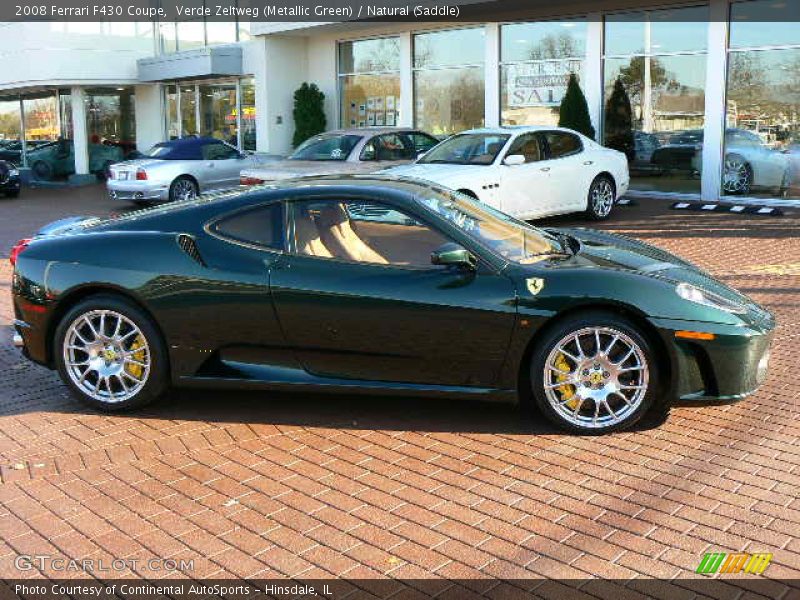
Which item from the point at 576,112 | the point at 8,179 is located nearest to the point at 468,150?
the point at 576,112

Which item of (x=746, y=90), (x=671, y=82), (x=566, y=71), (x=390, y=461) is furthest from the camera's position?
(x=566, y=71)

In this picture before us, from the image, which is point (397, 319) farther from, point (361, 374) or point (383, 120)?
point (383, 120)

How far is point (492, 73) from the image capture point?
20.1 m

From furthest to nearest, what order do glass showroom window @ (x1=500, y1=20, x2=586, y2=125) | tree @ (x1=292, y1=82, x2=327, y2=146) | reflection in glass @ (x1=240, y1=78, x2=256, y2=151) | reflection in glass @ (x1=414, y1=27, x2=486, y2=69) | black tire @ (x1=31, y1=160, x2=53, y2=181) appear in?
black tire @ (x1=31, y1=160, x2=53, y2=181) → reflection in glass @ (x1=240, y1=78, x2=256, y2=151) → tree @ (x1=292, y1=82, x2=327, y2=146) → reflection in glass @ (x1=414, y1=27, x2=486, y2=69) → glass showroom window @ (x1=500, y1=20, x2=586, y2=125)

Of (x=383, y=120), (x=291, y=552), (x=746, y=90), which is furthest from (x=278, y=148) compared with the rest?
(x=291, y=552)

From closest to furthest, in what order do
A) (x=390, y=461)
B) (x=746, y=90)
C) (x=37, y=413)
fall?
(x=390, y=461) < (x=37, y=413) < (x=746, y=90)

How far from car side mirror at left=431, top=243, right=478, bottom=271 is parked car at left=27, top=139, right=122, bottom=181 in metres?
26.4

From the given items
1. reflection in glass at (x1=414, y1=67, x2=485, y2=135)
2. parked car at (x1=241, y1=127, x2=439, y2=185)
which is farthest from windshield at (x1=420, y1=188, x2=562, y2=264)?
reflection in glass at (x1=414, y1=67, x2=485, y2=135)

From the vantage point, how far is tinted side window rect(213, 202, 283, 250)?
554 centimetres

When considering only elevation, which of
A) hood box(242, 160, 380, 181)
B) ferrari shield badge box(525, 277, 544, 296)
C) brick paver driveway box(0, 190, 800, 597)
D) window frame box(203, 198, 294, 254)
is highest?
hood box(242, 160, 380, 181)

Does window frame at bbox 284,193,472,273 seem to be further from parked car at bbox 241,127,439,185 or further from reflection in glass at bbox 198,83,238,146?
reflection in glass at bbox 198,83,238,146

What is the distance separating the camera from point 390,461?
4863 mm

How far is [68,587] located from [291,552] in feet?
2.91

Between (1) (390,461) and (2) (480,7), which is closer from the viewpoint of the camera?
(1) (390,461)
